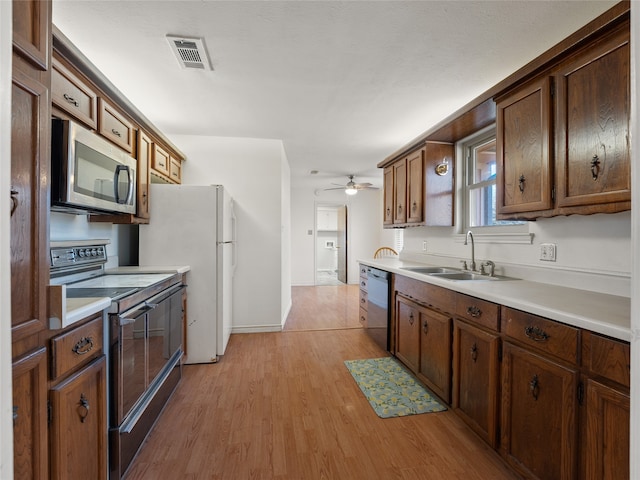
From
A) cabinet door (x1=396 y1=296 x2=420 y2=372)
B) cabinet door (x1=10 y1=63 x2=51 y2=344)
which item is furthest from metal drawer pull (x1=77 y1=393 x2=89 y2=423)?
cabinet door (x1=396 y1=296 x2=420 y2=372)

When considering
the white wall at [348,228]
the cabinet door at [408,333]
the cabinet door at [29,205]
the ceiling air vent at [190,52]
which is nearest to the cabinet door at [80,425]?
the cabinet door at [29,205]

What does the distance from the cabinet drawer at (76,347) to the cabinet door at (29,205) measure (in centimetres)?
15

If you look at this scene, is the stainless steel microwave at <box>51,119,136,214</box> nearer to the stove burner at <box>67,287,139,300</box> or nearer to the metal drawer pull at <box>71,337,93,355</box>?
the stove burner at <box>67,287,139,300</box>

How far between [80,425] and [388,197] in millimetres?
3411

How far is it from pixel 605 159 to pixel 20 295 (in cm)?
226

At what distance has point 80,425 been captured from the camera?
3.73 feet

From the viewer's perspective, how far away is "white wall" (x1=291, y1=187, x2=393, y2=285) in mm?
6898

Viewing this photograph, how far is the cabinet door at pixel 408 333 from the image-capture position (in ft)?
7.80

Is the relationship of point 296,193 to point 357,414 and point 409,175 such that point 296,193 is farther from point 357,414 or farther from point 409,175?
point 357,414

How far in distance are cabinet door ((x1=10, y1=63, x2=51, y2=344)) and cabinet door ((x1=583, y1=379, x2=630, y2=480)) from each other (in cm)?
187

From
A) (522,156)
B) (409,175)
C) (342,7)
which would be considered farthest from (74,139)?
(409,175)

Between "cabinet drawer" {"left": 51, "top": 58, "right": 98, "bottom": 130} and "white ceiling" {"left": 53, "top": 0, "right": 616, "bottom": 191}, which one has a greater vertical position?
"white ceiling" {"left": 53, "top": 0, "right": 616, "bottom": 191}

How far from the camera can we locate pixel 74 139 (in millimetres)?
1538

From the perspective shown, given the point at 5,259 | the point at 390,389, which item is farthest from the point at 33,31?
the point at 390,389
